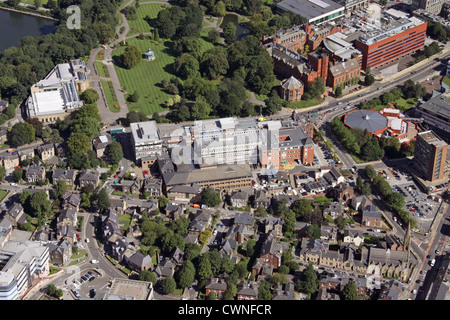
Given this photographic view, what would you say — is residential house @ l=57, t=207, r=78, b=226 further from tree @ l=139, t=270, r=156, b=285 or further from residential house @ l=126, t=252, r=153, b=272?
tree @ l=139, t=270, r=156, b=285

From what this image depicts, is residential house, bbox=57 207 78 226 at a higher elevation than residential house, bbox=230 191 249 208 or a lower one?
higher

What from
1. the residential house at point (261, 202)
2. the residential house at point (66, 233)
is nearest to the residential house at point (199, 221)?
the residential house at point (261, 202)

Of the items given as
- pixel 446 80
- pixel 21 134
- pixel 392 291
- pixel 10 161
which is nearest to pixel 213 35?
pixel 446 80

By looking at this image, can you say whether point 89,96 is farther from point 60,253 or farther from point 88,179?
point 60,253

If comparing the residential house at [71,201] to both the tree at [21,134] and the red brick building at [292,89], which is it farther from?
the red brick building at [292,89]

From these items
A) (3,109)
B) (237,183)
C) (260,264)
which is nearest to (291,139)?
(237,183)

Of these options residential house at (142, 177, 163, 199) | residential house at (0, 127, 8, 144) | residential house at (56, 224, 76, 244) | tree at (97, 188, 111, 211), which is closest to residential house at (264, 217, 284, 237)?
residential house at (142, 177, 163, 199)
